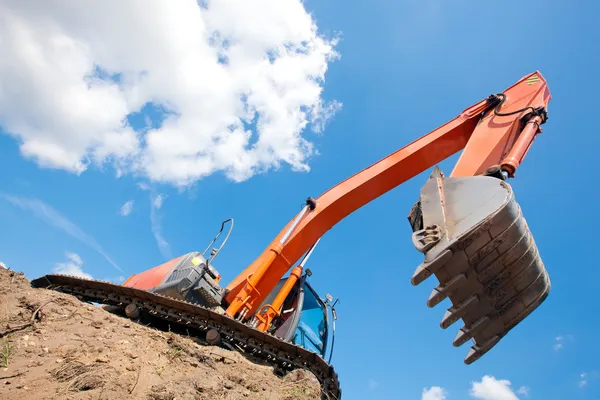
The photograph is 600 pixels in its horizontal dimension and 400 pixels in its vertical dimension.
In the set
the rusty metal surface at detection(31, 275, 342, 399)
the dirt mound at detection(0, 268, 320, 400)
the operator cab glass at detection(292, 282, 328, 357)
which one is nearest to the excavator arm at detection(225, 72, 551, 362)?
the rusty metal surface at detection(31, 275, 342, 399)

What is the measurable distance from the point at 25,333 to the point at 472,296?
4.85 meters

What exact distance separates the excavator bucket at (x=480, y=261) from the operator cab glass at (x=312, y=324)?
3920 millimetres

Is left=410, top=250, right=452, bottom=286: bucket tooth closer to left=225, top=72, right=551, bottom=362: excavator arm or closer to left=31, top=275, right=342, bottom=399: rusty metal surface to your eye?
left=31, top=275, right=342, bottom=399: rusty metal surface

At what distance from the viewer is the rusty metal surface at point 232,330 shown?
17.9 ft

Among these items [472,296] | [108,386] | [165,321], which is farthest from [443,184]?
[165,321]

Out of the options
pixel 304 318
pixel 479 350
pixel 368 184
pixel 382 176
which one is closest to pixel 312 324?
pixel 304 318

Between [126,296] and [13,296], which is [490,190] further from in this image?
[13,296]

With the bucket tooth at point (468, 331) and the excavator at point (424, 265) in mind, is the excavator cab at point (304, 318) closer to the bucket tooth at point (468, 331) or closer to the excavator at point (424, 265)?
the excavator at point (424, 265)

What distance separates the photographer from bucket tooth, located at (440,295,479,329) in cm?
404

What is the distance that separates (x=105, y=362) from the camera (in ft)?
13.6

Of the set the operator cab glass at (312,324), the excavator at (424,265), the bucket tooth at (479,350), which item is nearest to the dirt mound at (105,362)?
the excavator at (424,265)

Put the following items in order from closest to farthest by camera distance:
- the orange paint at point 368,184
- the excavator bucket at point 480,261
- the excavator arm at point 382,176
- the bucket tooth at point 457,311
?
the excavator bucket at point 480,261 < the bucket tooth at point 457,311 < the excavator arm at point 382,176 < the orange paint at point 368,184

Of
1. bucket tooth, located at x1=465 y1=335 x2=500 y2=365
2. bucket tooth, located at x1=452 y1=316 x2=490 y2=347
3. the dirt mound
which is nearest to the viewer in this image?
the dirt mound

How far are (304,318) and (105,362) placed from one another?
4804 millimetres
